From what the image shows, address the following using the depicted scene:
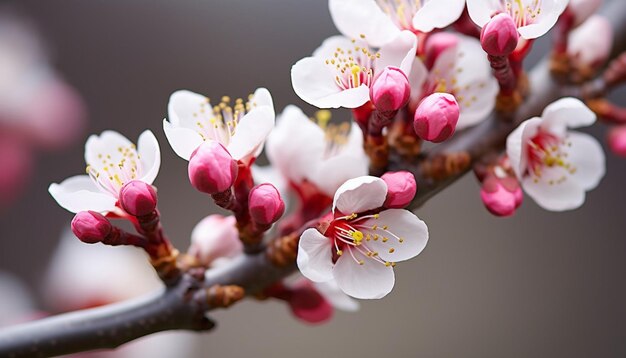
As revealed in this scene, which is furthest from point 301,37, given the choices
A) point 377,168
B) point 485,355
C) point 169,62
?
point 377,168

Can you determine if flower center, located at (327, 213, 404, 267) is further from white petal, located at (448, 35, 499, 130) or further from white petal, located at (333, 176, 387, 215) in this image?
white petal, located at (448, 35, 499, 130)

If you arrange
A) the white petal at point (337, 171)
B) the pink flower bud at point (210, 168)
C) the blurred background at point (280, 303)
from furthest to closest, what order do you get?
the blurred background at point (280, 303) < the white petal at point (337, 171) < the pink flower bud at point (210, 168)

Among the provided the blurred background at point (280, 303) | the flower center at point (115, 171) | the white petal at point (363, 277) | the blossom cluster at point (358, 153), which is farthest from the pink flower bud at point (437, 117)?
the blurred background at point (280, 303)

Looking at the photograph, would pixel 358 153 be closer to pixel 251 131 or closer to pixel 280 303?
pixel 251 131

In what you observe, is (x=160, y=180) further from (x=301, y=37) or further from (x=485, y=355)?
(x=485, y=355)

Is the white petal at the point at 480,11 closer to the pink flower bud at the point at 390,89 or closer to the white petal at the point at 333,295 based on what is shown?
the pink flower bud at the point at 390,89
